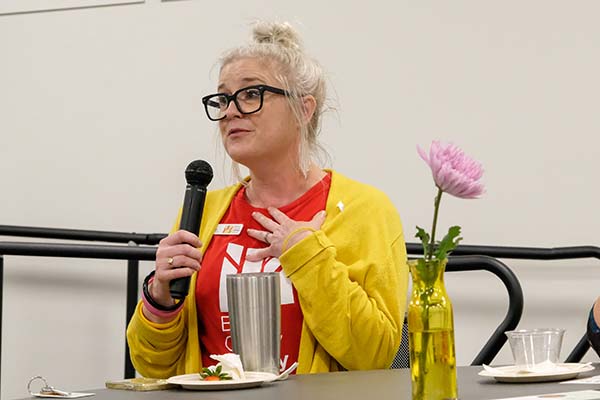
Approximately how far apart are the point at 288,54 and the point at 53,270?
145 centimetres

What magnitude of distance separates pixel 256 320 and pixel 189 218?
11.9 inches

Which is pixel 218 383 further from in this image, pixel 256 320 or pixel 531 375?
pixel 531 375

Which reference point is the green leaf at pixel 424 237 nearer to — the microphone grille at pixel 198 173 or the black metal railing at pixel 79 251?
the microphone grille at pixel 198 173

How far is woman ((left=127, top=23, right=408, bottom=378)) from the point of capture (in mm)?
1808

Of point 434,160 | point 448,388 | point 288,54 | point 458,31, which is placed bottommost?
point 448,388

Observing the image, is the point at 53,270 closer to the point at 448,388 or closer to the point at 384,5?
the point at 384,5

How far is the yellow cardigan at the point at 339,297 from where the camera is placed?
180cm

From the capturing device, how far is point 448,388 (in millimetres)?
1098

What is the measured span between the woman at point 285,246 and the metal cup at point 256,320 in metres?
0.17

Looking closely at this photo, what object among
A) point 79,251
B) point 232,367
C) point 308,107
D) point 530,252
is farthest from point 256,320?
point 530,252

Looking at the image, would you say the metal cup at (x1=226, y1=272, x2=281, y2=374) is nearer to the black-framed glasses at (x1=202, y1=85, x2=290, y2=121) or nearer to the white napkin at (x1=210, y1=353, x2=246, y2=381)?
the white napkin at (x1=210, y1=353, x2=246, y2=381)

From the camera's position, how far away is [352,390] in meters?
1.33

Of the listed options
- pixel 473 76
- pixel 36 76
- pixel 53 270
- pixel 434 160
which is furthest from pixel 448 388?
pixel 36 76

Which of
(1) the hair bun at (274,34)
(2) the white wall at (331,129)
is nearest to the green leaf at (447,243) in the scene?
(1) the hair bun at (274,34)
